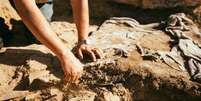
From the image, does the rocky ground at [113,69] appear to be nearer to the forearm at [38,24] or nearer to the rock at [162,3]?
the rock at [162,3]

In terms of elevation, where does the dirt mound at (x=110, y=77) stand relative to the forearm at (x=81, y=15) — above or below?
below

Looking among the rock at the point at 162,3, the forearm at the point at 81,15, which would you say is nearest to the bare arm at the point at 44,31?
the forearm at the point at 81,15

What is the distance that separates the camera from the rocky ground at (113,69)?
2.76m

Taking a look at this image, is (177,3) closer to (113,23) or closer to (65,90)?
(113,23)

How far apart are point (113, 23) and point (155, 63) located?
33.9 inches

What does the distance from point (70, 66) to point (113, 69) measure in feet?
1.22

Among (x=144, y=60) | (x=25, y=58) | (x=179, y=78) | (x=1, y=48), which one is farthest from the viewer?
(x=1, y=48)

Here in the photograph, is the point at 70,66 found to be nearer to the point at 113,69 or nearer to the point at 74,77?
the point at 74,77

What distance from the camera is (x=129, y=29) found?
11.6ft

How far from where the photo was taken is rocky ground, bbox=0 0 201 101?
2760 mm

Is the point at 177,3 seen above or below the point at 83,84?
above

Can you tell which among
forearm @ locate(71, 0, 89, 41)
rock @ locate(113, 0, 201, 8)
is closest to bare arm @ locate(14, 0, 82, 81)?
forearm @ locate(71, 0, 89, 41)

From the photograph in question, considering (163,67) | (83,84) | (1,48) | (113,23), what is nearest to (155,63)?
(163,67)

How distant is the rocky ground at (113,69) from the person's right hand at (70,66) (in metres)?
0.14
